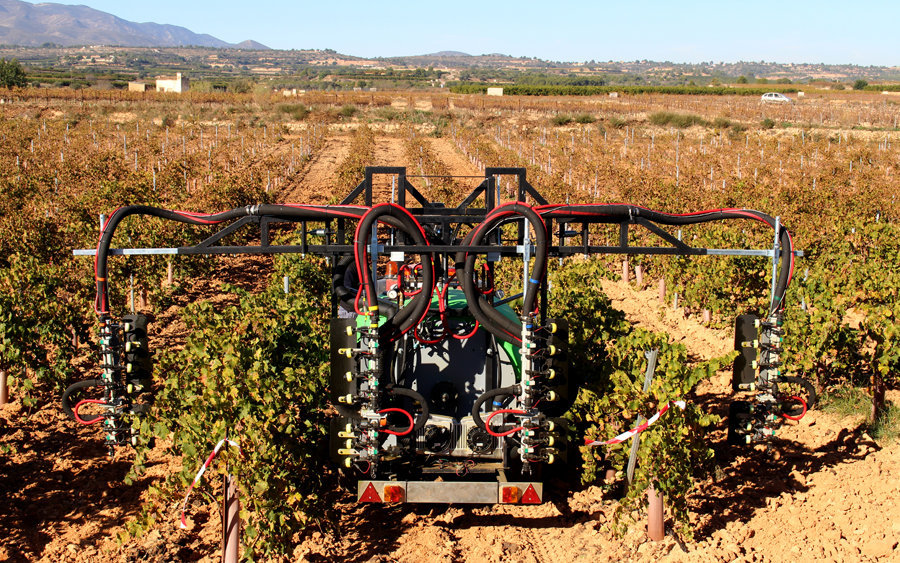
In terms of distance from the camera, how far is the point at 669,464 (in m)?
6.18

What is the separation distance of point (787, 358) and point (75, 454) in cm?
698

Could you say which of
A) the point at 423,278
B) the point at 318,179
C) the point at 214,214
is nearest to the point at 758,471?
the point at 423,278

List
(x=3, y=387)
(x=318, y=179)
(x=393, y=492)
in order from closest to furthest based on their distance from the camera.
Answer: (x=393, y=492) → (x=3, y=387) → (x=318, y=179)

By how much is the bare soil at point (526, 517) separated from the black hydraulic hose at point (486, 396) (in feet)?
3.66

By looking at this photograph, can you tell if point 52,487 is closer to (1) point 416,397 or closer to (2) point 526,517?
(1) point 416,397

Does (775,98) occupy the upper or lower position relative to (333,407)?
upper

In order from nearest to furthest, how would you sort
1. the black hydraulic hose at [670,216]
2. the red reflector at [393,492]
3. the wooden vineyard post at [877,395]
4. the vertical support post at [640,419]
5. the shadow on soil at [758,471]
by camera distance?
the black hydraulic hose at [670,216]
the red reflector at [393,492]
the vertical support post at [640,419]
the shadow on soil at [758,471]
the wooden vineyard post at [877,395]

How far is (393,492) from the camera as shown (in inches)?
238

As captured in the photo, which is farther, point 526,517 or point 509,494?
point 526,517

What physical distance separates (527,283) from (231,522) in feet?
8.64

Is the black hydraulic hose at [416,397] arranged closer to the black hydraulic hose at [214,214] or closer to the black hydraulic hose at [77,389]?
the black hydraulic hose at [214,214]

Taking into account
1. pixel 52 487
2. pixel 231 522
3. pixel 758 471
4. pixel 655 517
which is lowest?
pixel 52 487

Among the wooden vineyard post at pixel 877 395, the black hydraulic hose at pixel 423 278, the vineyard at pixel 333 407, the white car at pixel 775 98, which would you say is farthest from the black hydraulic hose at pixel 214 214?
the white car at pixel 775 98

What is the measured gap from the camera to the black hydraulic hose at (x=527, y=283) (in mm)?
5492
